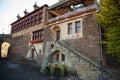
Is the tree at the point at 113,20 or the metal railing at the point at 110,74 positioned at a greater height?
the tree at the point at 113,20

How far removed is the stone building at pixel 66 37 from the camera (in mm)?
16609

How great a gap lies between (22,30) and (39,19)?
7108 millimetres

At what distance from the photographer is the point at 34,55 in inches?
1067

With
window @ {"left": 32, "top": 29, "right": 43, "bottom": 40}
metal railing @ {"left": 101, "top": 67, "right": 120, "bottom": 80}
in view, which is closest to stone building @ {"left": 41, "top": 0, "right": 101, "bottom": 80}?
metal railing @ {"left": 101, "top": 67, "right": 120, "bottom": 80}

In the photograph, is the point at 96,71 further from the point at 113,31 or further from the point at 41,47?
the point at 41,47

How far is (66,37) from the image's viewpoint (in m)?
21.3

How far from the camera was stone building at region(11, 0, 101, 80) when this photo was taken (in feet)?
54.5

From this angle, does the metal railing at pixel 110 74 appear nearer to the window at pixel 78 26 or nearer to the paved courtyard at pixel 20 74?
the paved courtyard at pixel 20 74

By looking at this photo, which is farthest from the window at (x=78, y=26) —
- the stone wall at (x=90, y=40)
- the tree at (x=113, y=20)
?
the tree at (x=113, y=20)

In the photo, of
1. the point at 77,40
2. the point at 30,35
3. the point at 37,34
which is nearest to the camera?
the point at 77,40

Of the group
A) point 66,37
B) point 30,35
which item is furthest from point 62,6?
point 30,35

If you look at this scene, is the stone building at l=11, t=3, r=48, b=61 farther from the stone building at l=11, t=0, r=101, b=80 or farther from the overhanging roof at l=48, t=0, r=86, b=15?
the overhanging roof at l=48, t=0, r=86, b=15

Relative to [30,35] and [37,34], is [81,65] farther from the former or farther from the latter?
[30,35]

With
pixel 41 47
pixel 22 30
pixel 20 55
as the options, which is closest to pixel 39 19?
pixel 41 47
